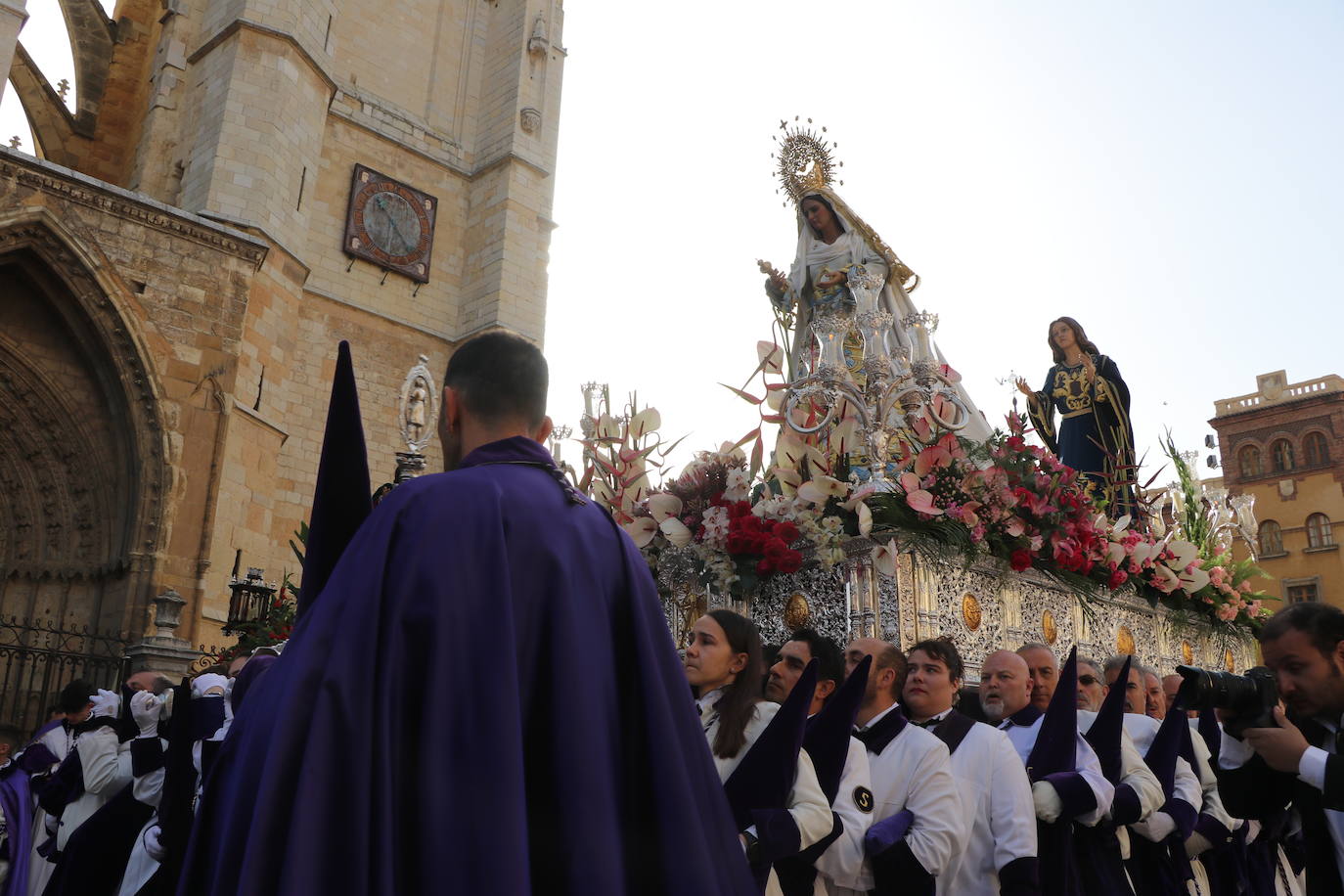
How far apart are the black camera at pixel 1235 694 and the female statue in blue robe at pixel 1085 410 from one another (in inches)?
235

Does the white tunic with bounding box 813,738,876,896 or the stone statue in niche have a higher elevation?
the stone statue in niche

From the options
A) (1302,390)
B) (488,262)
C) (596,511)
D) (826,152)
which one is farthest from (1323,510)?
(596,511)

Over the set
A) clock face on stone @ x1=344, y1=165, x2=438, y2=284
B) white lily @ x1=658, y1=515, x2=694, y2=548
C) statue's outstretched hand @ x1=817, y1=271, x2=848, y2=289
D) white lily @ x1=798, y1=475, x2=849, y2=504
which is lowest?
white lily @ x1=658, y1=515, x2=694, y2=548

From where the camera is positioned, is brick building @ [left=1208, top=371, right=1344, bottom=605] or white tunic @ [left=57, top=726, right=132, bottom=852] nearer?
white tunic @ [left=57, top=726, right=132, bottom=852]

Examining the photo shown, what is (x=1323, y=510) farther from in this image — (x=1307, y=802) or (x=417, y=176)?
(x=1307, y=802)

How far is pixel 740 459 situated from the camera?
6145 mm

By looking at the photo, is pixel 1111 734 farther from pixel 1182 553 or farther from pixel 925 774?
pixel 1182 553

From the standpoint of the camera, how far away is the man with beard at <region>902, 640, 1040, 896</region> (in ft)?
12.4

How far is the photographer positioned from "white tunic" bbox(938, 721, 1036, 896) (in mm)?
1038

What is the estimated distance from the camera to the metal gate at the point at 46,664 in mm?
12073

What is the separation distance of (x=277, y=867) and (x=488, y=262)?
2042cm

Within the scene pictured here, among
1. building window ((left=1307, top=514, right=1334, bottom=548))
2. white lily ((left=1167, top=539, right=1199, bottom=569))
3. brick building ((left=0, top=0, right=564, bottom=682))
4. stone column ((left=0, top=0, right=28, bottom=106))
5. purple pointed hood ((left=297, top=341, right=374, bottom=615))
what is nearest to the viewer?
purple pointed hood ((left=297, top=341, right=374, bottom=615))

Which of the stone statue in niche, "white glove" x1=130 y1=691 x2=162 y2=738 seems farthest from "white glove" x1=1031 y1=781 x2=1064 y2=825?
the stone statue in niche

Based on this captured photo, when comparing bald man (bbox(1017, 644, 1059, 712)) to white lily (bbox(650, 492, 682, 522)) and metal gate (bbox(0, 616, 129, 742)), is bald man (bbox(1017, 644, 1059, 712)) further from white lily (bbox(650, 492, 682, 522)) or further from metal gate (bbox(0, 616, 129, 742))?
metal gate (bbox(0, 616, 129, 742))
